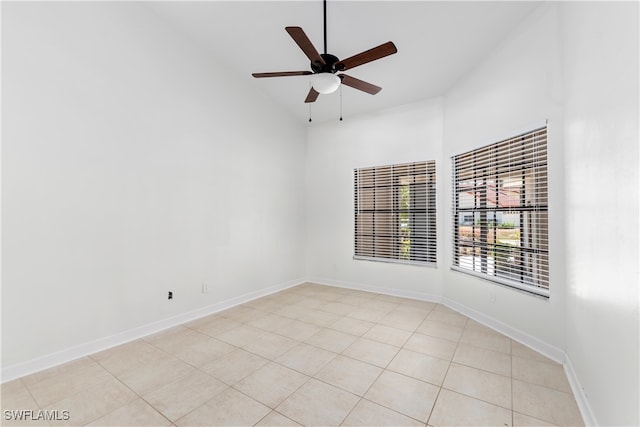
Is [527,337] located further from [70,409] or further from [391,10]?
[70,409]

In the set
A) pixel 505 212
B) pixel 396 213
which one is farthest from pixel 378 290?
pixel 505 212

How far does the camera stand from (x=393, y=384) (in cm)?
220

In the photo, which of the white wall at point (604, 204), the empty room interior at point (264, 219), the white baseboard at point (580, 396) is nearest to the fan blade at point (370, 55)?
the empty room interior at point (264, 219)

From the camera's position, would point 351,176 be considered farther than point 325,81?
Yes

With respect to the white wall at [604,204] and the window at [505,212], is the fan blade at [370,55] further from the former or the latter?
the window at [505,212]

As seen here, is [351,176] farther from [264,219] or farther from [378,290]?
[378,290]

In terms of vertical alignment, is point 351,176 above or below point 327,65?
below

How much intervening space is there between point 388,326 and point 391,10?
3.44 m

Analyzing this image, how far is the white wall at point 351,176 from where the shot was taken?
4.50 meters

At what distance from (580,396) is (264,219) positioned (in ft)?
13.4

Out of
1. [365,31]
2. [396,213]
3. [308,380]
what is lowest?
[308,380]

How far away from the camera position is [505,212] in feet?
10.6

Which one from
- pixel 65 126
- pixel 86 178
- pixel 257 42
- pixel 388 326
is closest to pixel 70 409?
pixel 86 178

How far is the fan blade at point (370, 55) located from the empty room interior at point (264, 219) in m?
0.03
